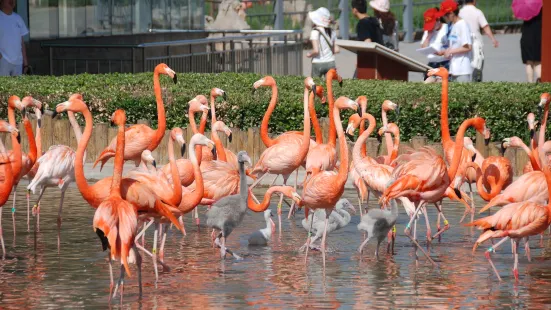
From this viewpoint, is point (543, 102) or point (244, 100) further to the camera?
point (244, 100)

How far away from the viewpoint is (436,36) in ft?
55.7

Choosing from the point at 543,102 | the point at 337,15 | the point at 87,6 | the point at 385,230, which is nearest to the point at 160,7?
the point at 87,6

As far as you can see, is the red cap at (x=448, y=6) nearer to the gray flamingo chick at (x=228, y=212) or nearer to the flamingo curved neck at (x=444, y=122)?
the flamingo curved neck at (x=444, y=122)

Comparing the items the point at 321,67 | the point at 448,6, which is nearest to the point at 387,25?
the point at 321,67

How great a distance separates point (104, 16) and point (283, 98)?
Answer: 812cm

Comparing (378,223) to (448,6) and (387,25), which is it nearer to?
(448,6)

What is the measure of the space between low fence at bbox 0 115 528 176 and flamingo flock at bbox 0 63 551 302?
5.48ft

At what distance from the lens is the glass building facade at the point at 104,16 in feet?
67.5

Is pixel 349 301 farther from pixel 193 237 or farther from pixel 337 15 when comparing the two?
pixel 337 15

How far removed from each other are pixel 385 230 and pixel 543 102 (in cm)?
278

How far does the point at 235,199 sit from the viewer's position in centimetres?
1023

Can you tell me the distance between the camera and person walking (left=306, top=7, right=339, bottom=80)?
17.0 m

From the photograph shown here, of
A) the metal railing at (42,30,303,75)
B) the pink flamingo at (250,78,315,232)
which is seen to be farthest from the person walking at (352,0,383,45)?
the pink flamingo at (250,78,315,232)

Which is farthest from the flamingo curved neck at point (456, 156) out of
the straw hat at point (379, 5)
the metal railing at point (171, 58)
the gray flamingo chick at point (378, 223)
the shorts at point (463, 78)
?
the metal railing at point (171, 58)
